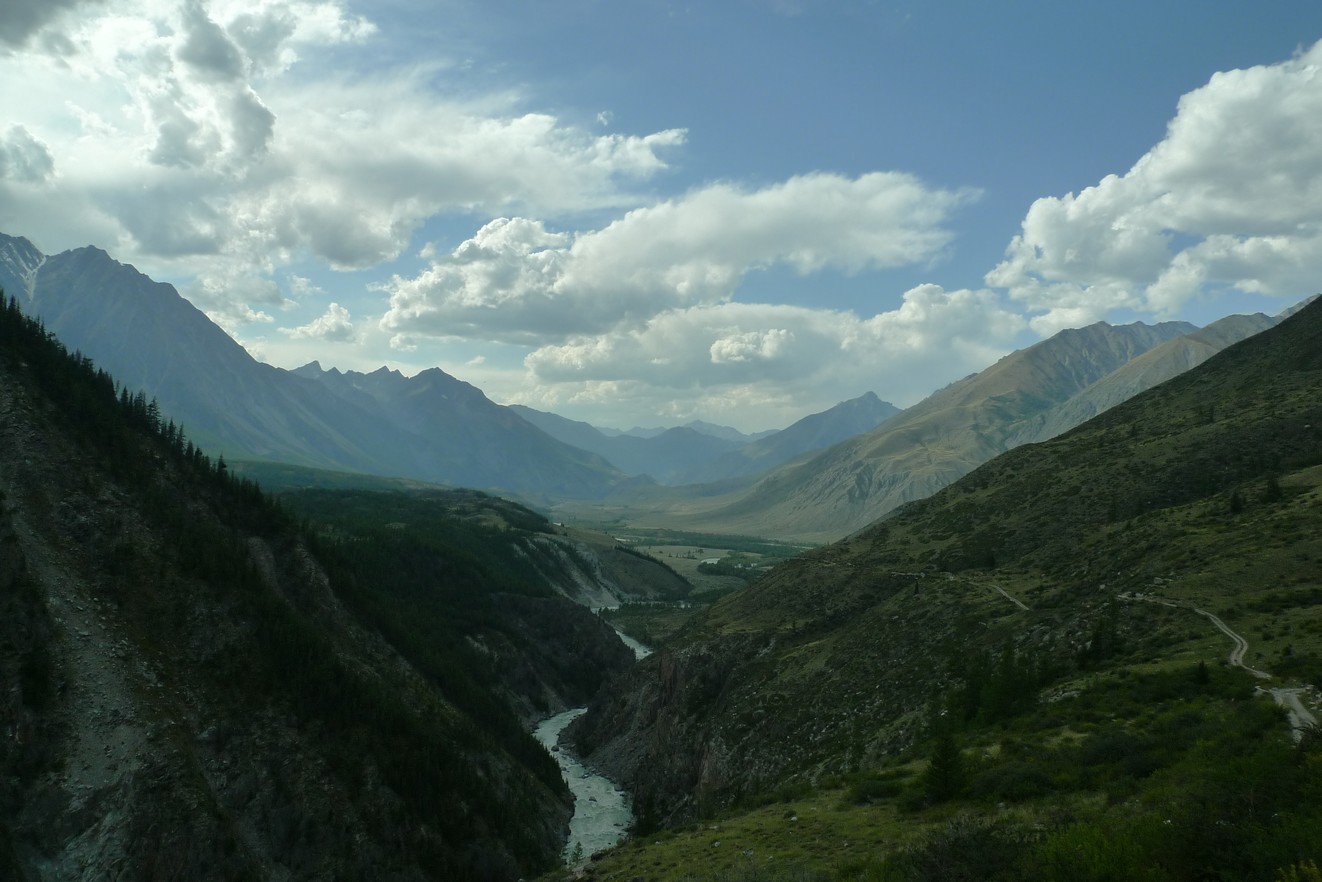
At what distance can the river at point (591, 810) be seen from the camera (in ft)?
228

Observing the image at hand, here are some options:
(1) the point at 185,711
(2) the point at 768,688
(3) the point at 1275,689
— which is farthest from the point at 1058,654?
(1) the point at 185,711

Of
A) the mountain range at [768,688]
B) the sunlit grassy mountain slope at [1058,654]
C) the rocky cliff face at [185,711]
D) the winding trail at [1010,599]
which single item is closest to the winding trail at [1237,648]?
the mountain range at [768,688]

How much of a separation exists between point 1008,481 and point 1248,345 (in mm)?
42863

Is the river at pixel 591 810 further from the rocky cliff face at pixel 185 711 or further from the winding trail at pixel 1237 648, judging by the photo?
the winding trail at pixel 1237 648

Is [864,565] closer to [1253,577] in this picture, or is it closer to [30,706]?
[1253,577]

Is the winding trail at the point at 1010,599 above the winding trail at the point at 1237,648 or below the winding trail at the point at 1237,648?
below

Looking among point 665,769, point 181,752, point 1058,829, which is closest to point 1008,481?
point 665,769

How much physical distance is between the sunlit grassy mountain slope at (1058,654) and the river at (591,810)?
9.48 feet

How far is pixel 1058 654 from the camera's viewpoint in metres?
45.2

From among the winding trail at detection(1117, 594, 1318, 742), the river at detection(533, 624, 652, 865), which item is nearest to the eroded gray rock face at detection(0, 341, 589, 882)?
the river at detection(533, 624, 652, 865)

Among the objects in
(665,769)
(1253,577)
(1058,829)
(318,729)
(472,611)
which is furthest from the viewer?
(472,611)

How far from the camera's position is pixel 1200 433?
76062 mm

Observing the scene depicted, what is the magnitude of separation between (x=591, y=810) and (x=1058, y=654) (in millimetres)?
52546

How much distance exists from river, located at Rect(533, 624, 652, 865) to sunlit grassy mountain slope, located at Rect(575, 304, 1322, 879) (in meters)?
2.89
